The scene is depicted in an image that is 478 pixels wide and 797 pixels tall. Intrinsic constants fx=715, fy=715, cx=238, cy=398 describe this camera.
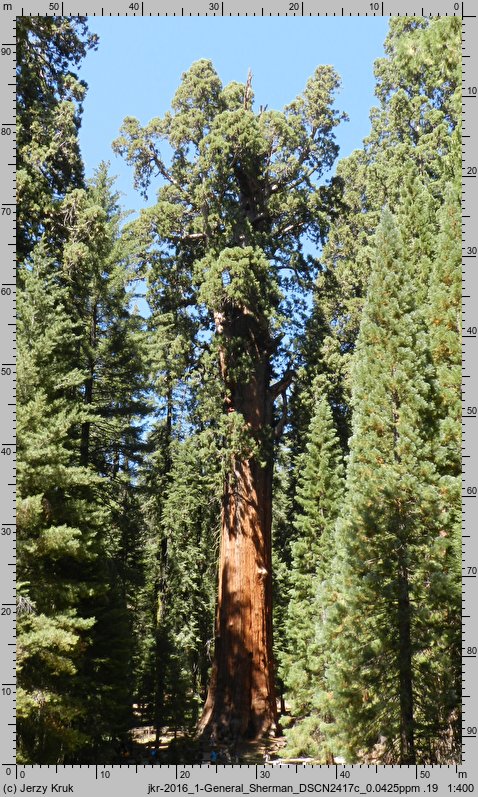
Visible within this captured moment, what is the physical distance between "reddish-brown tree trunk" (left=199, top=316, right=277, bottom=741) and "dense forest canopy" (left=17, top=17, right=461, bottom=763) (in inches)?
2.0

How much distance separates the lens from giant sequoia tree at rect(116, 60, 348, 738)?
1545 centimetres

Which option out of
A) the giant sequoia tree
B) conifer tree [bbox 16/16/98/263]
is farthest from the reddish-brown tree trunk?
conifer tree [bbox 16/16/98/263]

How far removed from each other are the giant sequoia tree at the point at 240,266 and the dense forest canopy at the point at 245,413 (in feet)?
0.19

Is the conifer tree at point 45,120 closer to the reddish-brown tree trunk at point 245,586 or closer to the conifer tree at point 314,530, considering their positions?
the reddish-brown tree trunk at point 245,586

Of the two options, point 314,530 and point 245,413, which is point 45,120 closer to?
point 245,413

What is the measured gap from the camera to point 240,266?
15.2 meters

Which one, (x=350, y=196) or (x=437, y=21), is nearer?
(x=437, y=21)

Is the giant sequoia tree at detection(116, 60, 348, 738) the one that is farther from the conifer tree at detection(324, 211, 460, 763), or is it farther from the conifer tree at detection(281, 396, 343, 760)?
the conifer tree at detection(324, 211, 460, 763)

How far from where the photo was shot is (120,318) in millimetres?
15258

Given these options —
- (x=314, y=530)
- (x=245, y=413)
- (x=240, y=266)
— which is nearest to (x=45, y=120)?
(x=240, y=266)

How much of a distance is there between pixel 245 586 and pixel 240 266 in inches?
274

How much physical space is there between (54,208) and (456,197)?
23.6ft

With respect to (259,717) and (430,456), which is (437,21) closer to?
(430,456)

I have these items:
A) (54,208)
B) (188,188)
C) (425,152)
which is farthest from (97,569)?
(425,152)
